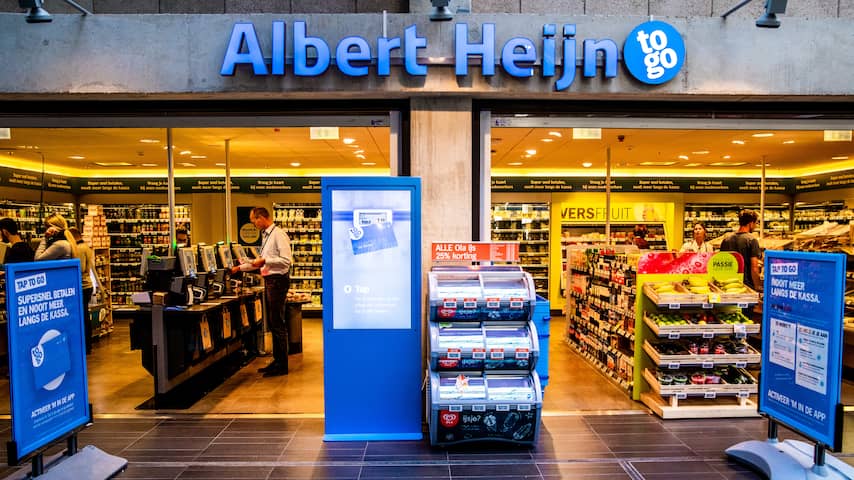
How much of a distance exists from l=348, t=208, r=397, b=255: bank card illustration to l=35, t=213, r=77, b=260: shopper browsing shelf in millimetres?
4803

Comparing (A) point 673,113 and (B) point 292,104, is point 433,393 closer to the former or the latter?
(B) point 292,104

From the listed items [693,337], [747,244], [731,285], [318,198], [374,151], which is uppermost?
[374,151]

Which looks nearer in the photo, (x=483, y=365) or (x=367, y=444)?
(x=483, y=365)

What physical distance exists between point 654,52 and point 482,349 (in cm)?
A: 311

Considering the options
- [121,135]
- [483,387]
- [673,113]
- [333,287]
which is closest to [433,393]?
[483,387]

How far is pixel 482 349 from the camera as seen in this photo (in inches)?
162

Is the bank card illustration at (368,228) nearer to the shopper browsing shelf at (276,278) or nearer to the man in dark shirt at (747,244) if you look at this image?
the shopper browsing shelf at (276,278)

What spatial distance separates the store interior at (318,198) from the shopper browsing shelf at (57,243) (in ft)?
4.07

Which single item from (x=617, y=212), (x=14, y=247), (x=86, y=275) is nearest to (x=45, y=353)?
(x=14, y=247)

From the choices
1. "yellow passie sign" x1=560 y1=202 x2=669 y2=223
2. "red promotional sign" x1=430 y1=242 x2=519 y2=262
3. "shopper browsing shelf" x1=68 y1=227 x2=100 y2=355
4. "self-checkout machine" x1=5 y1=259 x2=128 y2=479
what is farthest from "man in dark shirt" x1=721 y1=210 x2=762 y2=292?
"shopper browsing shelf" x1=68 y1=227 x2=100 y2=355

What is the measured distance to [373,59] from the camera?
476 centimetres

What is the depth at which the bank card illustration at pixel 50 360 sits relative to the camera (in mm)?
3342

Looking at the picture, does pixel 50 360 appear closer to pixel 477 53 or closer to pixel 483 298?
pixel 483 298

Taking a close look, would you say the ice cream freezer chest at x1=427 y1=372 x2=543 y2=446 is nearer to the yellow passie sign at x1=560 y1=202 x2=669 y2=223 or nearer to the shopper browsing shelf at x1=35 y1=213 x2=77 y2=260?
the shopper browsing shelf at x1=35 y1=213 x2=77 y2=260
